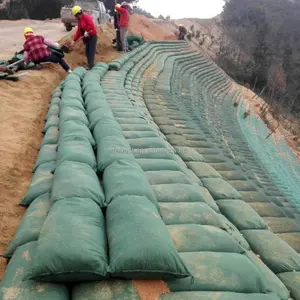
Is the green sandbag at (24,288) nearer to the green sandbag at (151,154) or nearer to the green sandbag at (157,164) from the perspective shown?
the green sandbag at (157,164)

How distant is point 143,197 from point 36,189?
74cm

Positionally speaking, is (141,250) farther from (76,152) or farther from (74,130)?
(74,130)

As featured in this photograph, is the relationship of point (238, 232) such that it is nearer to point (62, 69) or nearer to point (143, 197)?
point (143, 197)

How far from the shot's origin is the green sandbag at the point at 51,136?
2.91 metres

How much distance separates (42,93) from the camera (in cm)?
440

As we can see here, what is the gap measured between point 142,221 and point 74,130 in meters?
1.38

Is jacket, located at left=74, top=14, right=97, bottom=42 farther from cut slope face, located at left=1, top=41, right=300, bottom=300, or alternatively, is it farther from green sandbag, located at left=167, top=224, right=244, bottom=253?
green sandbag, located at left=167, top=224, right=244, bottom=253

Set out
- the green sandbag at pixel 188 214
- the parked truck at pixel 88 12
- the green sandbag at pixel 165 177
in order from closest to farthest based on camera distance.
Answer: the green sandbag at pixel 188 214 → the green sandbag at pixel 165 177 → the parked truck at pixel 88 12

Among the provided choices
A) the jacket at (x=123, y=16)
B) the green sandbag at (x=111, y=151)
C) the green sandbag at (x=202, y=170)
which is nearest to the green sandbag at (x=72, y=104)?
the green sandbag at (x=111, y=151)

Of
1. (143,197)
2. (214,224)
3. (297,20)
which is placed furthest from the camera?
(297,20)

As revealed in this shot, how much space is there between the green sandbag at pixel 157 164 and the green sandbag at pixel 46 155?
677 mm

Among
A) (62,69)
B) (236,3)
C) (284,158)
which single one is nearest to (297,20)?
(236,3)

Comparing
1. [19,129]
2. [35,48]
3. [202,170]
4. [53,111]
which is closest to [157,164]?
[202,170]

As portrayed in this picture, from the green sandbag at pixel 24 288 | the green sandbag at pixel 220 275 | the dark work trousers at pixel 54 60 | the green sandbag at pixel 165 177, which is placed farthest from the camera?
the dark work trousers at pixel 54 60
